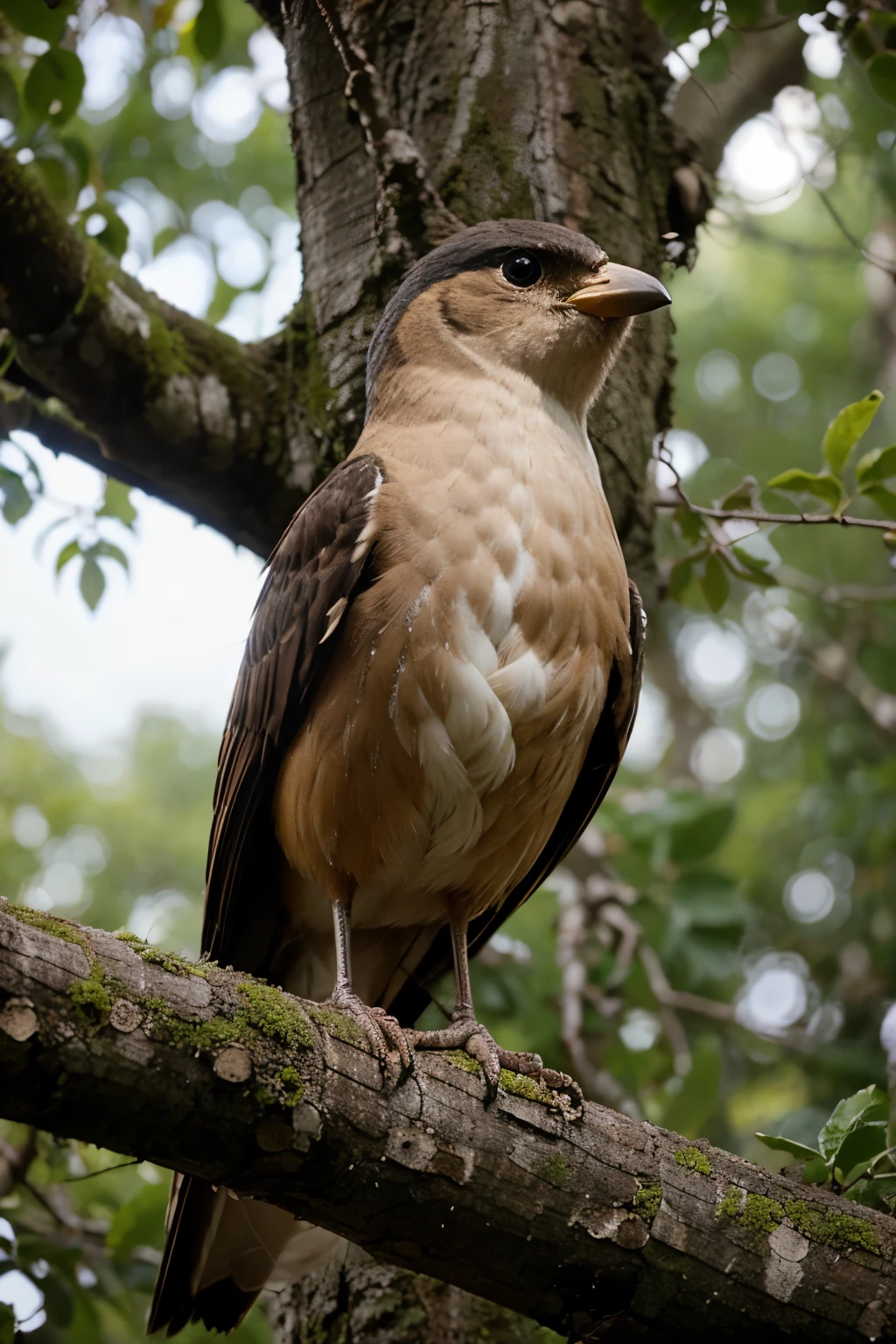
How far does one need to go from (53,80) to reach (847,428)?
2.27 metres

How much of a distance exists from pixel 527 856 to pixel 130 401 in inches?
65.7

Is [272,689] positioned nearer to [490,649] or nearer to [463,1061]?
[490,649]

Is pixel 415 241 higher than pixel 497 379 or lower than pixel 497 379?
higher

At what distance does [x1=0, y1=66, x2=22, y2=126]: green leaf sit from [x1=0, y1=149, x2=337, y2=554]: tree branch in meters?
0.30

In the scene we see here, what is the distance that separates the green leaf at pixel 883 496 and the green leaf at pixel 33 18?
7.66 ft

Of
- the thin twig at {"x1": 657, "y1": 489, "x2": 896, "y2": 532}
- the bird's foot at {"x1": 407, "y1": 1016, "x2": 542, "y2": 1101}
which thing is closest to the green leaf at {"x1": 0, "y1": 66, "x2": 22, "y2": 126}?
the thin twig at {"x1": 657, "y1": 489, "x2": 896, "y2": 532}

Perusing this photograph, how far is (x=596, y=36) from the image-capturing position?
12.5 feet

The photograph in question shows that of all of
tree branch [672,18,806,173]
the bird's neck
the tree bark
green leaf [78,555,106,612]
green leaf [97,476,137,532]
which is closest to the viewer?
the bird's neck

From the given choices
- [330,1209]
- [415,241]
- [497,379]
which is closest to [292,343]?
[415,241]

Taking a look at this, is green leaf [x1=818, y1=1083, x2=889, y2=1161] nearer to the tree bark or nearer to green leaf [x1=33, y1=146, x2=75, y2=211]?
the tree bark

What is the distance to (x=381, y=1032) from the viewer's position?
8.13 feet

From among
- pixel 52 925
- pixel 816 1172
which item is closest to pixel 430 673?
Answer: pixel 52 925

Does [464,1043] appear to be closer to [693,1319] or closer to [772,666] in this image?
[693,1319]

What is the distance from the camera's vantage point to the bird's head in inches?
128
